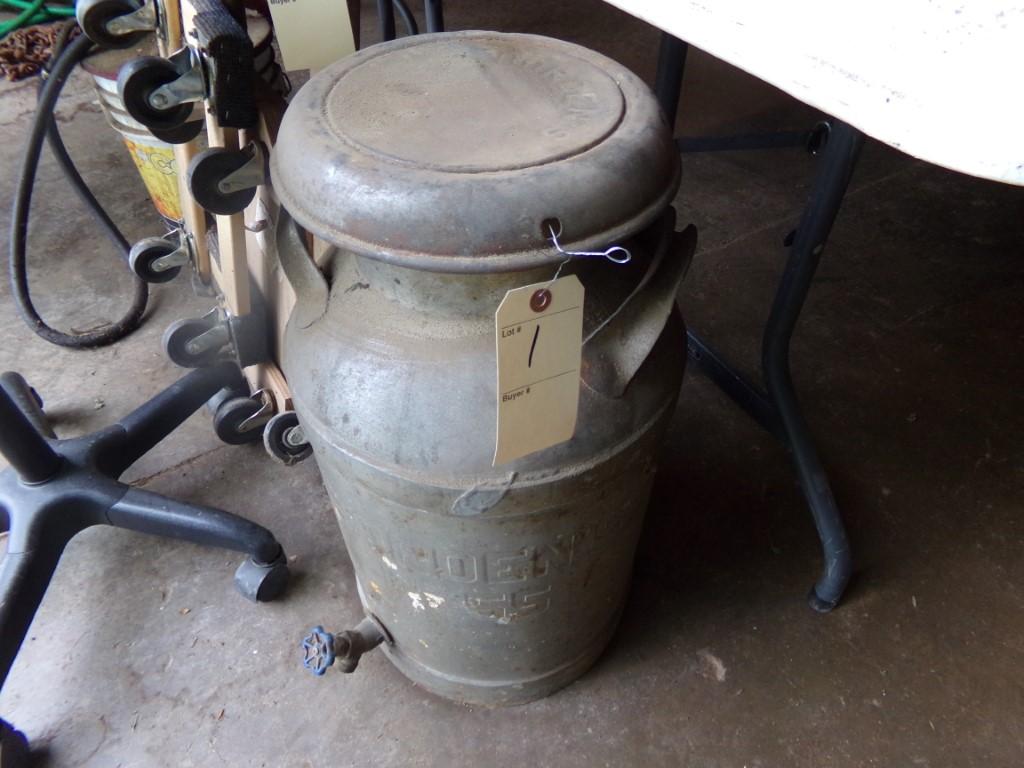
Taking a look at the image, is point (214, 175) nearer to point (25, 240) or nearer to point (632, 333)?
point (632, 333)

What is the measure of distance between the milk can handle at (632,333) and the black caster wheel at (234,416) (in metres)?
0.83

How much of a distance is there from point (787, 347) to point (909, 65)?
849 mm

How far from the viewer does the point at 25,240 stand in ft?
5.80

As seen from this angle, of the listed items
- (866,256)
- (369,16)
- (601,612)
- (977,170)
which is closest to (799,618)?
(601,612)

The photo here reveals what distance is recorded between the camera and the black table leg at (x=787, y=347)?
1086mm

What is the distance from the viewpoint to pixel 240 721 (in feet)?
3.70

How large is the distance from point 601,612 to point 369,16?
2.91 m

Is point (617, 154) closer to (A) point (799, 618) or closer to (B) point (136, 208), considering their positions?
(A) point (799, 618)

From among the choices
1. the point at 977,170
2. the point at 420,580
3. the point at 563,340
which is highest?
the point at 977,170

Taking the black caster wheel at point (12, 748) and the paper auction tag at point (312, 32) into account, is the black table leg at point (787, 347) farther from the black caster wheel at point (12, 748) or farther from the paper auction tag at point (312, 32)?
the black caster wheel at point (12, 748)

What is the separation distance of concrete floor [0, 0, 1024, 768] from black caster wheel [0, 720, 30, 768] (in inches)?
1.4

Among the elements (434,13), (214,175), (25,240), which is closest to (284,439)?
(214,175)

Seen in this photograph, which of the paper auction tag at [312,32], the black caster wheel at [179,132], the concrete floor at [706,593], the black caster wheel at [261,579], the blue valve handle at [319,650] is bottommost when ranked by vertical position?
the concrete floor at [706,593]

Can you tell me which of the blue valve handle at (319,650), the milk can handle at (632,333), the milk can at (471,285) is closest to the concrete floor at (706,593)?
the blue valve handle at (319,650)
